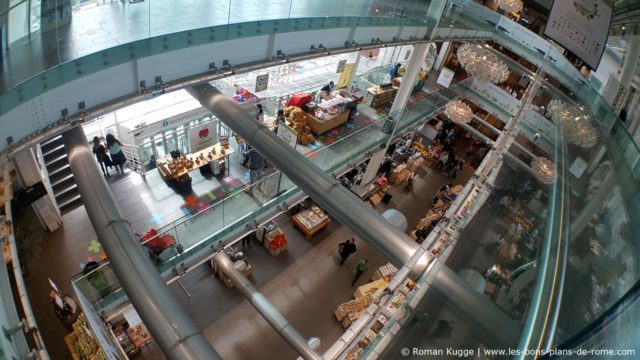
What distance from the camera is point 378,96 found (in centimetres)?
1517

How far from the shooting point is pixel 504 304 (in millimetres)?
3209

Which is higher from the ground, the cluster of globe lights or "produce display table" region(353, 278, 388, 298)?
the cluster of globe lights

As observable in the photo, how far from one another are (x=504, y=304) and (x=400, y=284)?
1.92 m

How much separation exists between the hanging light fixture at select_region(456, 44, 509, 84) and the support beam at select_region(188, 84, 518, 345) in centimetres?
533

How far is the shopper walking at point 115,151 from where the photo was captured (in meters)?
10.5

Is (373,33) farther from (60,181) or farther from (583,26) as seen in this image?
(60,181)

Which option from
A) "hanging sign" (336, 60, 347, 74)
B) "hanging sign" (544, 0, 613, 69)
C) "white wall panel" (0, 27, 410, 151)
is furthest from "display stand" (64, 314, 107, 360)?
"hanging sign" (336, 60, 347, 74)

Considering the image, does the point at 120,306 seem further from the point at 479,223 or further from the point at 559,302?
the point at 559,302

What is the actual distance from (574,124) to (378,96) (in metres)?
9.29

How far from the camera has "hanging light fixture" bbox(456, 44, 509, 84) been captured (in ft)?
27.5

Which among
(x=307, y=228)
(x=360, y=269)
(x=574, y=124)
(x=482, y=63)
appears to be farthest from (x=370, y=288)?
(x=482, y=63)

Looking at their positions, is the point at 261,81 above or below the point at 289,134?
above

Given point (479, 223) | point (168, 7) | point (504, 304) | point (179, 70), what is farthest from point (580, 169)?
point (168, 7)

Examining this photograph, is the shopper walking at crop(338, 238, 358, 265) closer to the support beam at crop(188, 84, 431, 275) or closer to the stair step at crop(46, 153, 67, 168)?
the support beam at crop(188, 84, 431, 275)
